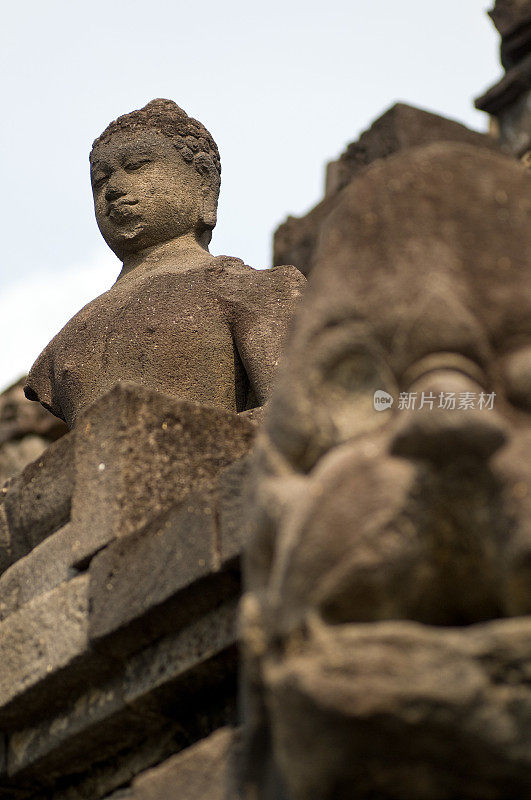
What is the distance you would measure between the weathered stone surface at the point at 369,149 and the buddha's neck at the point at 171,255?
6.04 ft

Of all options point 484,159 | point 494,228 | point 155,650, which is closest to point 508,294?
point 494,228

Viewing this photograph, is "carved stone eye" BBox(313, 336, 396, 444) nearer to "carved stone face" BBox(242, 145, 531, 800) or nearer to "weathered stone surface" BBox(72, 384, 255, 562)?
"carved stone face" BBox(242, 145, 531, 800)

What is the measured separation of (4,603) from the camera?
3980mm

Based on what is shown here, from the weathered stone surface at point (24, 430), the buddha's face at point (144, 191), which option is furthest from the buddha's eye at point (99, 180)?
the weathered stone surface at point (24, 430)

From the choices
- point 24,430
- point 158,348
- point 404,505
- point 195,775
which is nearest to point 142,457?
point 158,348

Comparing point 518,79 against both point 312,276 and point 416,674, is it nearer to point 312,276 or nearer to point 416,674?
point 312,276

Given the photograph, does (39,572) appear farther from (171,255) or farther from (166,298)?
(171,255)

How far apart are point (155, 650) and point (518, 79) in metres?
1.90

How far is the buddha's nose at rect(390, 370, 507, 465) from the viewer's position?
2086 mm

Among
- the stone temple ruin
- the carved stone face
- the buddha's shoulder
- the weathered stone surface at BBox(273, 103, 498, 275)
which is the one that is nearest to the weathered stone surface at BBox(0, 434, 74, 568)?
the stone temple ruin

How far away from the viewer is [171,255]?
5059 millimetres

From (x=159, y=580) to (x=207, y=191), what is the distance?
2.25 m

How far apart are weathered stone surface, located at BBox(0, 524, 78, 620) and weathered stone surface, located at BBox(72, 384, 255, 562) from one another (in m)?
0.07
